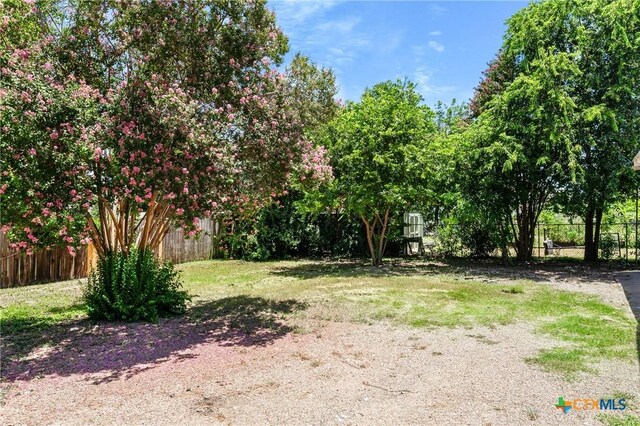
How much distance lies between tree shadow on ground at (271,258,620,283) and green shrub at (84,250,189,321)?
18.3ft

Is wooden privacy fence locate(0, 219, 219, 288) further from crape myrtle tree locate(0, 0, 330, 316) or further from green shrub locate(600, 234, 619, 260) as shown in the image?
green shrub locate(600, 234, 619, 260)

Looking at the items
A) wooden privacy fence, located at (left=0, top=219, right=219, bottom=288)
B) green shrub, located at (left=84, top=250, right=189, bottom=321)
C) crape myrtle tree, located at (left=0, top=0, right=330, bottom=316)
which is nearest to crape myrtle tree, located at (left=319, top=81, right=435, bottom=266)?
wooden privacy fence, located at (left=0, top=219, right=219, bottom=288)

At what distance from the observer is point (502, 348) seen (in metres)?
5.26

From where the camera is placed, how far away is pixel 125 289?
657 centimetres

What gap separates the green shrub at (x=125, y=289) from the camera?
649cm

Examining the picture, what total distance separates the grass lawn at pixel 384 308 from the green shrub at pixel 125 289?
51cm

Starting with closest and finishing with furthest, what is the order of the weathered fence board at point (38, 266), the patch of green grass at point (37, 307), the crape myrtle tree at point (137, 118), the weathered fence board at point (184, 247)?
the crape myrtle tree at point (137, 118) < the patch of green grass at point (37, 307) < the weathered fence board at point (38, 266) < the weathered fence board at point (184, 247)

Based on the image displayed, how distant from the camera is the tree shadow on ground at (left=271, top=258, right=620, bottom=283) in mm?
11820

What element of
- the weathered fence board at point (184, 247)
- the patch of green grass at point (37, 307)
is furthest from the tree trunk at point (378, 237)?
the patch of green grass at point (37, 307)

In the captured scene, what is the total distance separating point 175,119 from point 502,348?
15.4 ft

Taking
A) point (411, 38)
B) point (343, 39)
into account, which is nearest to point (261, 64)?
point (343, 39)

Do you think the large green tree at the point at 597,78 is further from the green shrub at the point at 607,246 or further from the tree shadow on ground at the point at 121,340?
the tree shadow on ground at the point at 121,340

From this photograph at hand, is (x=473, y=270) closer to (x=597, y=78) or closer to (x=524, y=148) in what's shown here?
(x=524, y=148)

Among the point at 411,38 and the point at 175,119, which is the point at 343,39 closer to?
the point at 411,38
